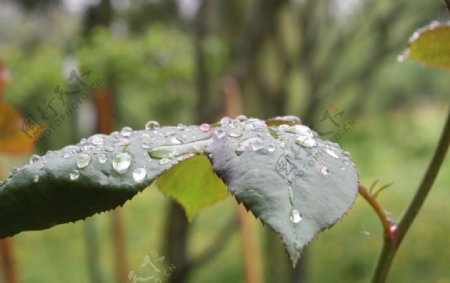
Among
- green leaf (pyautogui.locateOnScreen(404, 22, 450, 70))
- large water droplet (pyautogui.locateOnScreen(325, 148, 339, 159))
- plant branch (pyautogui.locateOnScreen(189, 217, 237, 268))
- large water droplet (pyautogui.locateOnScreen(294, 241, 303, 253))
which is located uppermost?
green leaf (pyautogui.locateOnScreen(404, 22, 450, 70))

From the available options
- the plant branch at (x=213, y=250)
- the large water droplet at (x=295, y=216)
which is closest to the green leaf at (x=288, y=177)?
the large water droplet at (x=295, y=216)

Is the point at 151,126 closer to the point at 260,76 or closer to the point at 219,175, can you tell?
the point at 219,175

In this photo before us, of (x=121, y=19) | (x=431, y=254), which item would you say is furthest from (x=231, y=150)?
(x=431, y=254)

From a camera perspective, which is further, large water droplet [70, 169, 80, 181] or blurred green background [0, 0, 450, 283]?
blurred green background [0, 0, 450, 283]

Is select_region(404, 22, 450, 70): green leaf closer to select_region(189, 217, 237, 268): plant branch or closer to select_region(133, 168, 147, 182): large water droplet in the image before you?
select_region(133, 168, 147, 182): large water droplet

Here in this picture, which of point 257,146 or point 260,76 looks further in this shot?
point 260,76

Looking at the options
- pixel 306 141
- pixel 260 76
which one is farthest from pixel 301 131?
pixel 260 76

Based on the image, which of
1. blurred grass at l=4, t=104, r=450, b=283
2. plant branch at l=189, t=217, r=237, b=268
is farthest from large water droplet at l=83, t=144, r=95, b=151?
blurred grass at l=4, t=104, r=450, b=283
